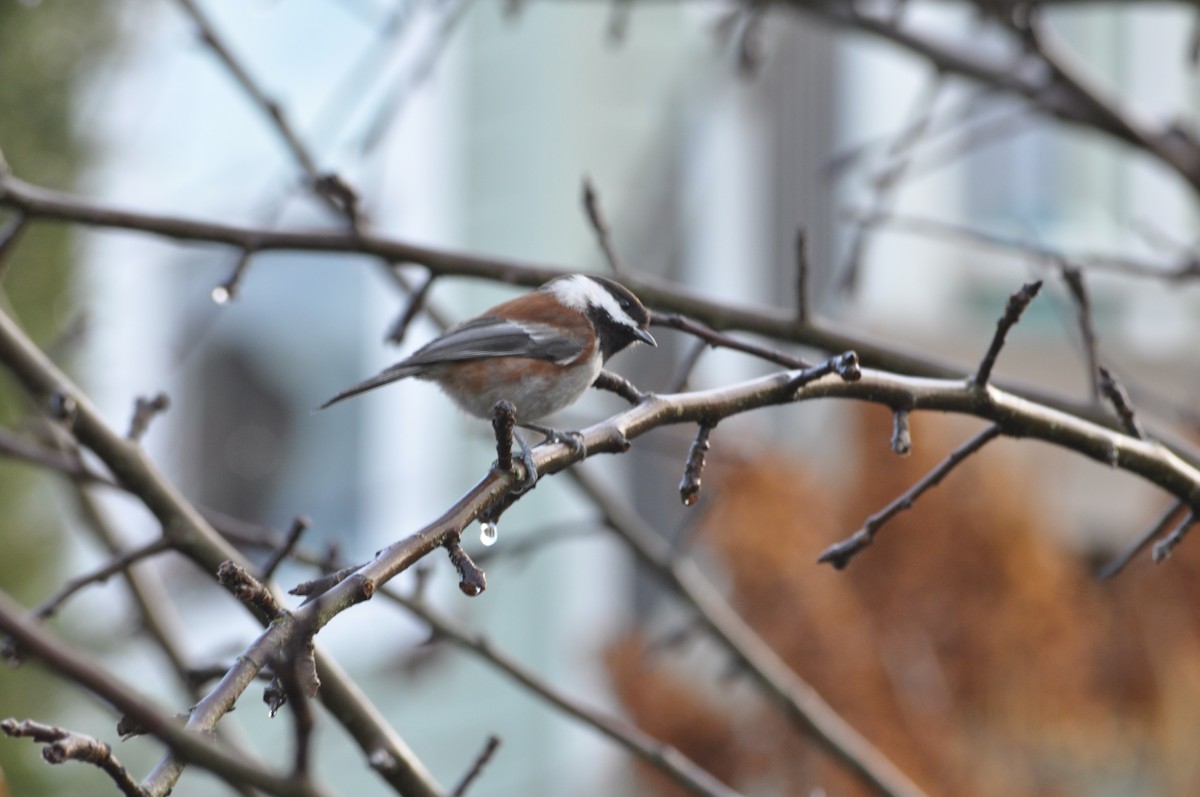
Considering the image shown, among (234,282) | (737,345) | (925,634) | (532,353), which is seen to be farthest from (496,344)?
(925,634)

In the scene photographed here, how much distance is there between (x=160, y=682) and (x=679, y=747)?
9.27ft

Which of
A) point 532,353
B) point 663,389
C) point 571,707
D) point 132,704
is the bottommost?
point 132,704

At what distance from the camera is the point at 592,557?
7234 millimetres

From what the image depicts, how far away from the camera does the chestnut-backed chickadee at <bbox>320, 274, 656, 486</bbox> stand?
225cm

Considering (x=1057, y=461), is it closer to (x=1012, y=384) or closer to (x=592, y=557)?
(x=592, y=557)

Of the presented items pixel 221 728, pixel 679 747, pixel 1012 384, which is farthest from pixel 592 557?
pixel 1012 384

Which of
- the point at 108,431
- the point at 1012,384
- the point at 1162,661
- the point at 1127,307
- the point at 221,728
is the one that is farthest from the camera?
the point at 1127,307

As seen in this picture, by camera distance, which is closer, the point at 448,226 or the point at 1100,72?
the point at 448,226

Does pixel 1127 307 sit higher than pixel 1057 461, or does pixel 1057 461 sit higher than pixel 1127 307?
pixel 1127 307

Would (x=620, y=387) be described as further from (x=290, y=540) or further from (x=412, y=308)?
(x=412, y=308)

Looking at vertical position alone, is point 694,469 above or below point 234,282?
below

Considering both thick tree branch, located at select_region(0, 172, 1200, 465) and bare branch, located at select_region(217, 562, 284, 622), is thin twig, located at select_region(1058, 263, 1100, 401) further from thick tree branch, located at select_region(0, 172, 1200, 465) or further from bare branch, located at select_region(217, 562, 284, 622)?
bare branch, located at select_region(217, 562, 284, 622)

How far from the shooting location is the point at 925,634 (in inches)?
201

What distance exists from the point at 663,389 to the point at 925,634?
2001 millimetres
